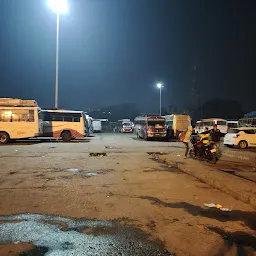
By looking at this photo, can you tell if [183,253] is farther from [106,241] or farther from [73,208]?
[73,208]

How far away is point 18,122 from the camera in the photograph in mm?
21969

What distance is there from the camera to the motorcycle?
11586 millimetres

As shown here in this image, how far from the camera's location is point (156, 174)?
346 inches

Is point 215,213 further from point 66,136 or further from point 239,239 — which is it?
point 66,136

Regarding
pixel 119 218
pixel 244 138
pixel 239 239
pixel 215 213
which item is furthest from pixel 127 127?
pixel 239 239

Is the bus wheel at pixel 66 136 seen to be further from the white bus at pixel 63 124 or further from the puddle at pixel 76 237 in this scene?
the puddle at pixel 76 237

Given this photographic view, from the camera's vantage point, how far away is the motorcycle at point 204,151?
11.6 metres

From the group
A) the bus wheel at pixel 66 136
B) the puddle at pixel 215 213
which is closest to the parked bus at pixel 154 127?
the bus wheel at pixel 66 136

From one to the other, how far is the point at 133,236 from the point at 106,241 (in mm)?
401

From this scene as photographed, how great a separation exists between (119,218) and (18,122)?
767 inches

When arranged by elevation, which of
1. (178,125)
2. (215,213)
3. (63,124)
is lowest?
(215,213)

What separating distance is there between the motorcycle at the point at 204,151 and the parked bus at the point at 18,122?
46.0 feet

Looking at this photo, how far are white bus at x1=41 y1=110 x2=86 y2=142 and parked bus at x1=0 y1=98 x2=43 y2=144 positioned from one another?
1.86m

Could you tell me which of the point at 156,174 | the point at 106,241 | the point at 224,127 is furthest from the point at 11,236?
the point at 224,127
